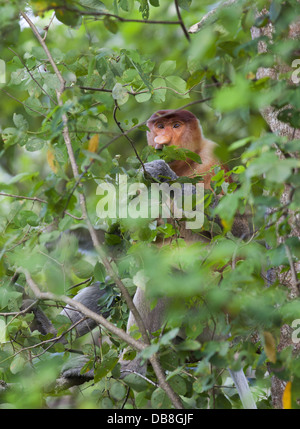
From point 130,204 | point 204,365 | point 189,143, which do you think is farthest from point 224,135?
point 189,143

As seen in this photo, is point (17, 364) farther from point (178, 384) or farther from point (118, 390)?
point (178, 384)

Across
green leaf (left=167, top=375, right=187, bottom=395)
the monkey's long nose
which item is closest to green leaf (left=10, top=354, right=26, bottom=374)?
green leaf (left=167, top=375, right=187, bottom=395)

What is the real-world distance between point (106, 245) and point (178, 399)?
2.24 feet

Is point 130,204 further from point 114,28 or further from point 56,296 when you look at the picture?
point 114,28

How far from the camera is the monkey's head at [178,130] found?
280 centimetres

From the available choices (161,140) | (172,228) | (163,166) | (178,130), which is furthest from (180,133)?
(172,228)

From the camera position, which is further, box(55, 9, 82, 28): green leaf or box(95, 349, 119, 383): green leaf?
box(95, 349, 119, 383): green leaf

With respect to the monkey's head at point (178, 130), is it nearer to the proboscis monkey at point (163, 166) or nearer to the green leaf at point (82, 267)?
the proboscis monkey at point (163, 166)

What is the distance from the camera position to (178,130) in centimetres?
284

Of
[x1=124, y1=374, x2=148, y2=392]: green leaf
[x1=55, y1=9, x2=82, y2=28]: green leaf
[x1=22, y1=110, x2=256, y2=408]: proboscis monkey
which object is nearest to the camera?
[x1=55, y1=9, x2=82, y2=28]: green leaf

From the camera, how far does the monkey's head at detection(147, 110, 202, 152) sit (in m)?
2.80

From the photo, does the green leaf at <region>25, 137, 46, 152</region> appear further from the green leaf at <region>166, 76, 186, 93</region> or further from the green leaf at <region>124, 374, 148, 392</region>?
the green leaf at <region>124, 374, 148, 392</region>

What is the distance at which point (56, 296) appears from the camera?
125 cm
